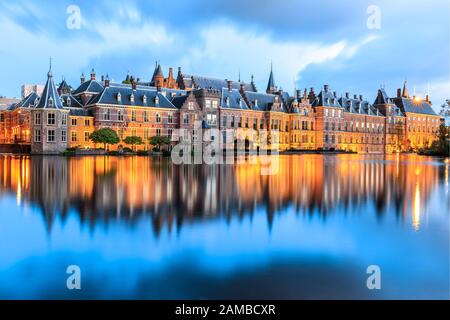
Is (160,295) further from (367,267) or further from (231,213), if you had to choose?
(231,213)

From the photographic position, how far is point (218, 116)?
73438 millimetres

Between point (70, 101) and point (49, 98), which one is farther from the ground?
point (70, 101)

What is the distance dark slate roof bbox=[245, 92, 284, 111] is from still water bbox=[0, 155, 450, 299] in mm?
65329

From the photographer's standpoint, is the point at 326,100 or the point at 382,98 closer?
the point at 326,100

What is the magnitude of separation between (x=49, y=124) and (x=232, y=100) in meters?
30.4

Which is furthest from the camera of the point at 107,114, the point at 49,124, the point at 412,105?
the point at 412,105

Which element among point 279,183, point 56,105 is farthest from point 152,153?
point 279,183

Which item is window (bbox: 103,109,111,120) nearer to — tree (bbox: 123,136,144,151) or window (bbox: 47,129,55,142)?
tree (bbox: 123,136,144,151)

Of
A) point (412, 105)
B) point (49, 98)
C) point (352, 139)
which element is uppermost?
point (412, 105)

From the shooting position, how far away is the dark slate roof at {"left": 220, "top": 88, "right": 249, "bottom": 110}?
74.9 m

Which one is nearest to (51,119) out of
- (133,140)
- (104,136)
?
(104,136)

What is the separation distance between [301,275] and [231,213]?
5.29 meters

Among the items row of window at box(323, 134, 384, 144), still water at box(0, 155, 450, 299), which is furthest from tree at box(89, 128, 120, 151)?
row of window at box(323, 134, 384, 144)

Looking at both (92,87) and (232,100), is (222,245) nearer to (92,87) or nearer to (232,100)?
(92,87)
